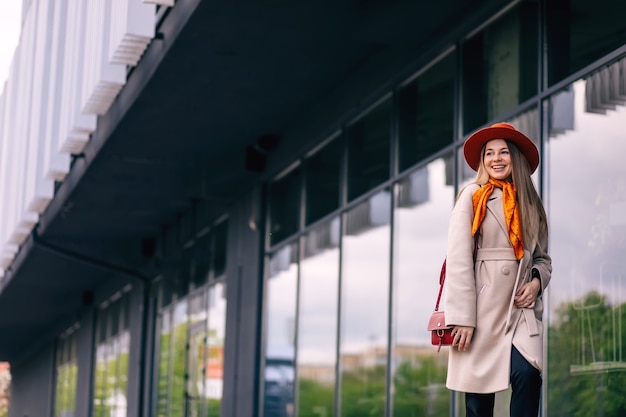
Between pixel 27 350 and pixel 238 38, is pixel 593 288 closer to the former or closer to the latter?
pixel 238 38

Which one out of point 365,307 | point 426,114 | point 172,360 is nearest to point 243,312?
point 365,307

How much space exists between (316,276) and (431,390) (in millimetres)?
3489

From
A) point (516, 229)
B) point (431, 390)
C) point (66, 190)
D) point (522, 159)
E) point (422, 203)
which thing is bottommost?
point (431, 390)

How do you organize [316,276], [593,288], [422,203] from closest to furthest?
[593,288], [422,203], [316,276]

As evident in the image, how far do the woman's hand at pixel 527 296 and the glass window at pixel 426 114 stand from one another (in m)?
5.34

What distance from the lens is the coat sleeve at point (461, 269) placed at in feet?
16.0

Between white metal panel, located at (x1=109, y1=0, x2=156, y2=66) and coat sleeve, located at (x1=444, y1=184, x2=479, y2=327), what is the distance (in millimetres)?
6158

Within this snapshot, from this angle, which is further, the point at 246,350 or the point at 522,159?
the point at 246,350

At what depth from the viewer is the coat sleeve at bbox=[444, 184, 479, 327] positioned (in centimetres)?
489

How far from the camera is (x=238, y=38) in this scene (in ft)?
33.8

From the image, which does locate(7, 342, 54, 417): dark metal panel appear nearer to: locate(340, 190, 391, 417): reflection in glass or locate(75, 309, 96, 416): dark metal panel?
locate(75, 309, 96, 416): dark metal panel

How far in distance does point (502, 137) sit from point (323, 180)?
8.34 m

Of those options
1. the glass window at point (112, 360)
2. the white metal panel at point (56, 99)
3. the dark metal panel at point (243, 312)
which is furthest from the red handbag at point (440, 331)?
the glass window at point (112, 360)

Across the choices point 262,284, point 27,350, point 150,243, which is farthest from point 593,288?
point 27,350
